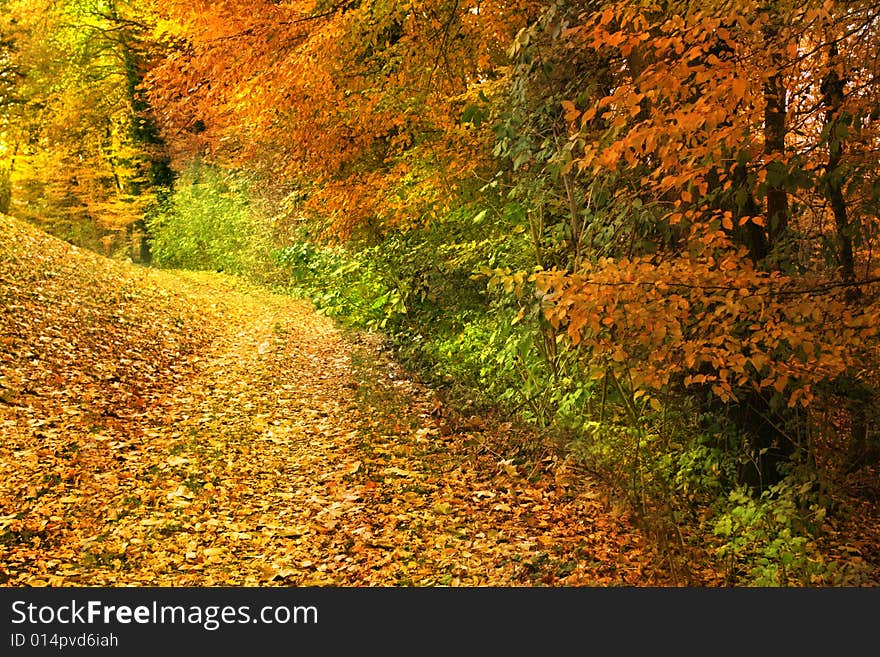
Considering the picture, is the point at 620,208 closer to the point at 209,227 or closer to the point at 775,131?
the point at 775,131

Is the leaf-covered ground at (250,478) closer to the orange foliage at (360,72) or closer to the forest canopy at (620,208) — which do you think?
the forest canopy at (620,208)

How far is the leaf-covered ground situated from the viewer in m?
5.82

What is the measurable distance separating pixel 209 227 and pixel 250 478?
2061 cm

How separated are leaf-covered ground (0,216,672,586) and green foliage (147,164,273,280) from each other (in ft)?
38.6

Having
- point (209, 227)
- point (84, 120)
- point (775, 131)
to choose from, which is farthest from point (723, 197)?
point (84, 120)

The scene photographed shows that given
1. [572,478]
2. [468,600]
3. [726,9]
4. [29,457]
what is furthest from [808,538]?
[29,457]

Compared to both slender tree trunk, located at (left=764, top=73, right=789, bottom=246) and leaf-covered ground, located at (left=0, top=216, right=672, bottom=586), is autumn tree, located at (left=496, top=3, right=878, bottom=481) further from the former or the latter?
leaf-covered ground, located at (left=0, top=216, right=672, bottom=586)

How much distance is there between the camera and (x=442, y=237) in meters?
10.4

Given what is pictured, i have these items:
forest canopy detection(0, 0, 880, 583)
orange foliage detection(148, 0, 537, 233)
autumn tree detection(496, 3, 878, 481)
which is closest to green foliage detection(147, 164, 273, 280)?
forest canopy detection(0, 0, 880, 583)

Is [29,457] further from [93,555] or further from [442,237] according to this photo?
[442,237]

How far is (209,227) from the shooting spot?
2681cm

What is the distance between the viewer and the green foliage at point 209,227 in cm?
2428

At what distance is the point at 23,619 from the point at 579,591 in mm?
3338

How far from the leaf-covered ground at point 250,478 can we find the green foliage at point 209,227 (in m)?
11.8
